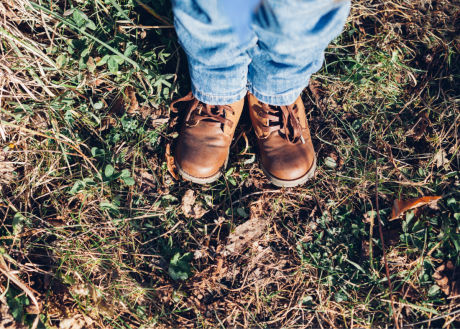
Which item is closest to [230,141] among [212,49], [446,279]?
[212,49]

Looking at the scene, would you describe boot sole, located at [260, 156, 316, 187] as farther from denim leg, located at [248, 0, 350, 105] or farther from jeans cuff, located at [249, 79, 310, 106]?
denim leg, located at [248, 0, 350, 105]

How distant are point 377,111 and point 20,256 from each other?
269 cm

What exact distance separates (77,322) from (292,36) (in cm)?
205

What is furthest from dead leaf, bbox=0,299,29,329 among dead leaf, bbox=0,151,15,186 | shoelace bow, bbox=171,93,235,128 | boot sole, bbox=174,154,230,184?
shoelace bow, bbox=171,93,235,128

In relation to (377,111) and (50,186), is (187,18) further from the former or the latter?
(377,111)

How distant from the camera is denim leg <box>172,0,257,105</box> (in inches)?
51.8

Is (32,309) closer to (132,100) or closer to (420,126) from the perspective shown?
(132,100)

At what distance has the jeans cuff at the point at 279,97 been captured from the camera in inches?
71.0

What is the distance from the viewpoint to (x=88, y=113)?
6.68 feet

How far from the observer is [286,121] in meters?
1.97

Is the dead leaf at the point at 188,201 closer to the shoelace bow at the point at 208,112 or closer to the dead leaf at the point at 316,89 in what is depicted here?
the shoelace bow at the point at 208,112

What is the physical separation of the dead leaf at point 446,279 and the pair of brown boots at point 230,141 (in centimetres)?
107

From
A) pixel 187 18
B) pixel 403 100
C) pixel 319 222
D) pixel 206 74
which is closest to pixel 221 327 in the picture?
pixel 319 222

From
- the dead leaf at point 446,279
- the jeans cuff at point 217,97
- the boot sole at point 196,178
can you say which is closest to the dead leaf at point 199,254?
the boot sole at point 196,178
